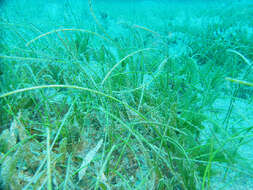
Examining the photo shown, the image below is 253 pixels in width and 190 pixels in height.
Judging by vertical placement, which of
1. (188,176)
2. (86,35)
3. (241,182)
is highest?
(86,35)

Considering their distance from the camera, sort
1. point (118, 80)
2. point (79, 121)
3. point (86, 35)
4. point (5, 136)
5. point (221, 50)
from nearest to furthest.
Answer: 1. point (5, 136)
2. point (79, 121)
3. point (118, 80)
4. point (221, 50)
5. point (86, 35)

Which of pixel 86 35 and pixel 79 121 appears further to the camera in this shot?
pixel 86 35

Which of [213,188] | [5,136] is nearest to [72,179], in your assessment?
[5,136]

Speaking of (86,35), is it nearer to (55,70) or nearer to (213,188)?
(55,70)

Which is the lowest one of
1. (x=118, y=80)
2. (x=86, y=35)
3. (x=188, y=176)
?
(x=188, y=176)

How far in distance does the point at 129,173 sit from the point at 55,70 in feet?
3.43

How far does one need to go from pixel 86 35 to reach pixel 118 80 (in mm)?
1019

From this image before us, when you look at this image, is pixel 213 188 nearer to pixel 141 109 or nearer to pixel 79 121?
pixel 141 109

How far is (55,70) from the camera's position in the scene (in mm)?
1367

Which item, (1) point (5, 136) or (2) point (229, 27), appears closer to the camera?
(1) point (5, 136)

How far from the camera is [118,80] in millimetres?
1145

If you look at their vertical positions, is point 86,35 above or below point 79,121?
above

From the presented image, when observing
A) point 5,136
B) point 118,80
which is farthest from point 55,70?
point 5,136

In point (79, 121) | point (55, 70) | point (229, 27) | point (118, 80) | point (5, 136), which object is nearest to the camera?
point (5, 136)
